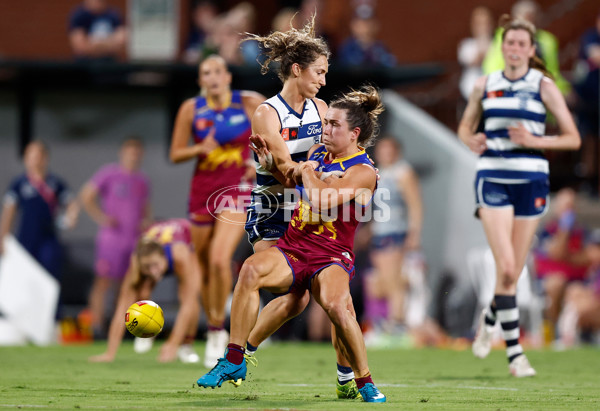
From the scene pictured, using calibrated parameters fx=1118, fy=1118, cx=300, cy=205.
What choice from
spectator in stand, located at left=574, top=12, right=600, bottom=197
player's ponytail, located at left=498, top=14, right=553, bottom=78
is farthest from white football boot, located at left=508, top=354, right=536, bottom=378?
spectator in stand, located at left=574, top=12, right=600, bottom=197

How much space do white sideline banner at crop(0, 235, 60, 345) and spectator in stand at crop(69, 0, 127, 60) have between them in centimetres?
323

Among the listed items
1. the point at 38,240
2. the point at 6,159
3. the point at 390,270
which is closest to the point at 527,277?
the point at 390,270

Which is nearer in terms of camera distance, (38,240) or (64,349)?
(64,349)

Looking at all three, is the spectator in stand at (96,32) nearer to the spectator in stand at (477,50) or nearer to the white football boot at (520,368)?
the spectator in stand at (477,50)

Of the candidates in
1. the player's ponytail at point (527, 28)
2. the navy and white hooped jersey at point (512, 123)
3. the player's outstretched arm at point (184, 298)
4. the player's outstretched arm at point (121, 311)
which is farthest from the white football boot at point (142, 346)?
the player's ponytail at point (527, 28)

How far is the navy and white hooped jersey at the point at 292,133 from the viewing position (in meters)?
7.75

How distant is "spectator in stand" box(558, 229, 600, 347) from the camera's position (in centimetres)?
1523

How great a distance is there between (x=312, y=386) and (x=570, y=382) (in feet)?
7.16

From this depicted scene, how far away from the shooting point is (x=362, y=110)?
7.28m

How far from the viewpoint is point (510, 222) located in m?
9.63

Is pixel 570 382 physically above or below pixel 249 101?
below

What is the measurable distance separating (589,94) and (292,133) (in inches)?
411

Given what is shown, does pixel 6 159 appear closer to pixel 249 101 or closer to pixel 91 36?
pixel 91 36

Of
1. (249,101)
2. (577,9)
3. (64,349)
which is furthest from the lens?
(577,9)
